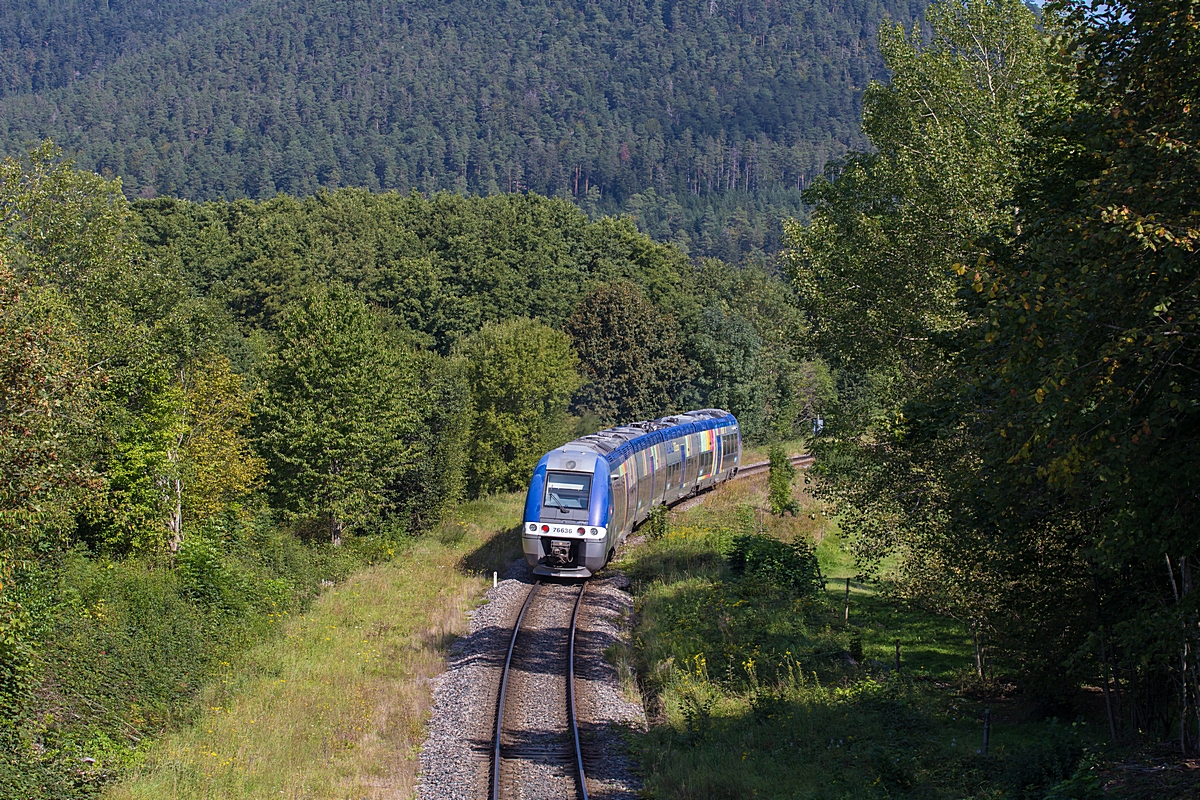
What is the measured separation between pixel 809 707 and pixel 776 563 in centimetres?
890

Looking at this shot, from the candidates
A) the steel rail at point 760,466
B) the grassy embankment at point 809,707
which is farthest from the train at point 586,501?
the steel rail at point 760,466

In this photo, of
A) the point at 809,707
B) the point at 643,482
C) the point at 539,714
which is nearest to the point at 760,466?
the point at 643,482

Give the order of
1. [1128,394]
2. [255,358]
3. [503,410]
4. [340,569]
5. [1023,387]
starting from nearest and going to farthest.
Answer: [1128,394], [1023,387], [340,569], [503,410], [255,358]

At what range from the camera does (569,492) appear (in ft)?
81.8

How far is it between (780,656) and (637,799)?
18.2 feet

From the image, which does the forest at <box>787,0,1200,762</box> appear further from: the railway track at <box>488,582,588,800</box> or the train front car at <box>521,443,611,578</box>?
the railway track at <box>488,582,588,800</box>

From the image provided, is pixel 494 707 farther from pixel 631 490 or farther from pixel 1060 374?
pixel 631 490

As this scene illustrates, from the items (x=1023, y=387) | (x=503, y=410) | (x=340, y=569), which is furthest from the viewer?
(x=503, y=410)

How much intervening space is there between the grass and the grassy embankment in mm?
3907

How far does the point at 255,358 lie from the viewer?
59.7 meters

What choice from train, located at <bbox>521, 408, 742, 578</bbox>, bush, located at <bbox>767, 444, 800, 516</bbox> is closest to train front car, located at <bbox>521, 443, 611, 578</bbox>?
train, located at <bbox>521, 408, 742, 578</bbox>

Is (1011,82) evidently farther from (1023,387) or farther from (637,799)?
(637,799)

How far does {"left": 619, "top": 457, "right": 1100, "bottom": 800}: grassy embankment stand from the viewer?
11383 millimetres

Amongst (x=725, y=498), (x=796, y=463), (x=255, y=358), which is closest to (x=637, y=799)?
(x=725, y=498)
